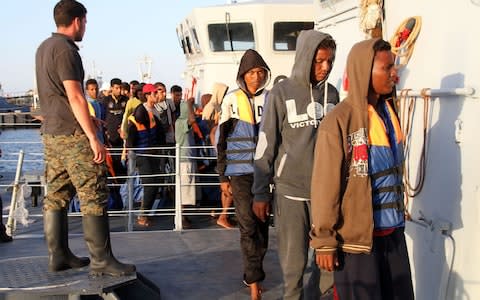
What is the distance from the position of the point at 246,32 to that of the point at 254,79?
654cm

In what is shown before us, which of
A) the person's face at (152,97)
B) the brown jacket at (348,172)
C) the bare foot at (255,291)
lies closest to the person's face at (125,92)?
the person's face at (152,97)

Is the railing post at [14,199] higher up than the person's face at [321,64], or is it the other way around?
the person's face at [321,64]

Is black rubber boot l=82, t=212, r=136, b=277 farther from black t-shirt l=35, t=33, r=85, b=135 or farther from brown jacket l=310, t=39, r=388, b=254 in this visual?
brown jacket l=310, t=39, r=388, b=254

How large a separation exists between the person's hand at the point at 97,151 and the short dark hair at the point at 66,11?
2.65ft

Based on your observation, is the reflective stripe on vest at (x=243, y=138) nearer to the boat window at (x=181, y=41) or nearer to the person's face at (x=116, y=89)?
the person's face at (x=116, y=89)

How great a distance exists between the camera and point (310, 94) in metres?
3.40

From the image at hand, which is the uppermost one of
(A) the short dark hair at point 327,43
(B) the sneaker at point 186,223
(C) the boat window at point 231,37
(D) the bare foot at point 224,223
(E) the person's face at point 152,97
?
(C) the boat window at point 231,37

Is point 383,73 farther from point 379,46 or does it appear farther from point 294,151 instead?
point 294,151

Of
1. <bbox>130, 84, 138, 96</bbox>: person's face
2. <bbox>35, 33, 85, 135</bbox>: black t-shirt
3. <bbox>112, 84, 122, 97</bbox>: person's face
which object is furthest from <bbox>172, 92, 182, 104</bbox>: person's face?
<bbox>35, 33, 85, 135</bbox>: black t-shirt

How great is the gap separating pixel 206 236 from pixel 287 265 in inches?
112

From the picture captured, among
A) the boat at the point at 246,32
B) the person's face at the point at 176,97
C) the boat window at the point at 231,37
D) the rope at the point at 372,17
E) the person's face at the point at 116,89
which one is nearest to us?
the rope at the point at 372,17

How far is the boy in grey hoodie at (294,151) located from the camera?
333 centimetres

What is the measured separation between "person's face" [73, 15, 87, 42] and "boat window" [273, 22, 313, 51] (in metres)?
7.10

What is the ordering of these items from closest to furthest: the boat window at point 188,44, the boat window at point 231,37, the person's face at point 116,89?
the person's face at point 116,89, the boat window at point 231,37, the boat window at point 188,44
